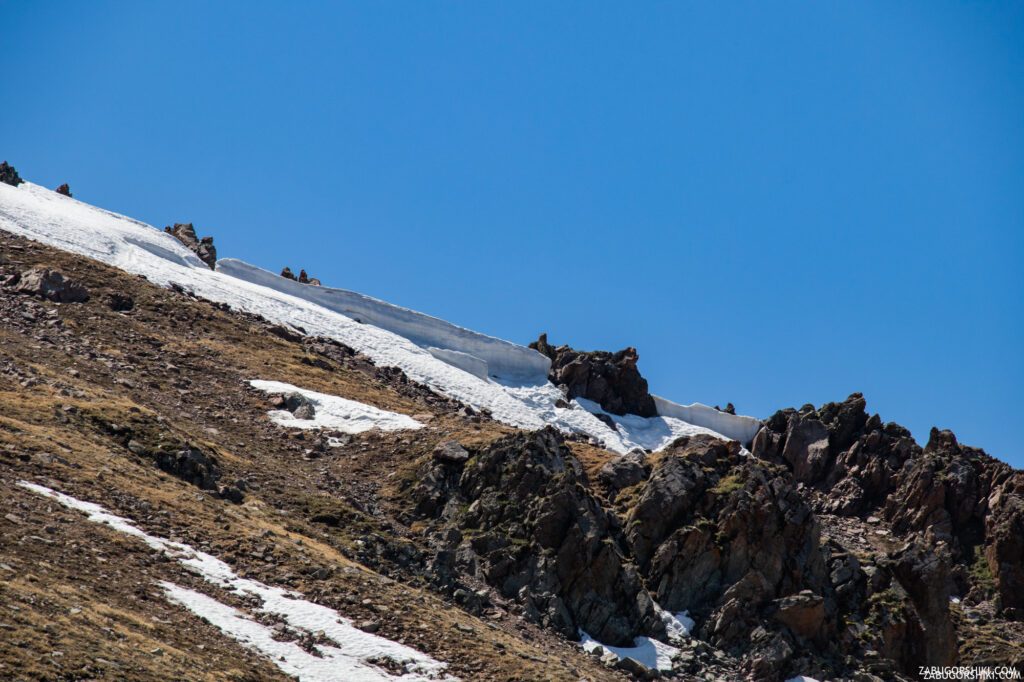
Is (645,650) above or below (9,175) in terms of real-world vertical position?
below

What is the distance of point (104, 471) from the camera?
30.1 metres

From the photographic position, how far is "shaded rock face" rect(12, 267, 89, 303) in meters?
51.2

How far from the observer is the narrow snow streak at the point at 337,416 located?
4578 cm

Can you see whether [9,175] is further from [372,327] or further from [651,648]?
[651,648]

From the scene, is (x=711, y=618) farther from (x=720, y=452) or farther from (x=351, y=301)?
(x=351, y=301)

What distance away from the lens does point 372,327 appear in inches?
2827

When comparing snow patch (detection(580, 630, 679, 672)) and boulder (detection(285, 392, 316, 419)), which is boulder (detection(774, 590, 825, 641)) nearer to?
snow patch (detection(580, 630, 679, 672))

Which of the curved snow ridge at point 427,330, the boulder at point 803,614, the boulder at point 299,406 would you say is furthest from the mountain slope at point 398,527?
the curved snow ridge at point 427,330

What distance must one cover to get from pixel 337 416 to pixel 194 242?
41010mm

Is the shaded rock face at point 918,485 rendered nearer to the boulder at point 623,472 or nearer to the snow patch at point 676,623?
the boulder at point 623,472

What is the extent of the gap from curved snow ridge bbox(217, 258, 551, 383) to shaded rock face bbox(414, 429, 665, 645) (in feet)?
112

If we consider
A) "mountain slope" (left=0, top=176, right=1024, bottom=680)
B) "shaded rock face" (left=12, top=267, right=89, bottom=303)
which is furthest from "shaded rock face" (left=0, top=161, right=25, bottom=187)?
"shaded rock face" (left=12, top=267, right=89, bottom=303)

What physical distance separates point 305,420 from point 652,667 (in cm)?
2011

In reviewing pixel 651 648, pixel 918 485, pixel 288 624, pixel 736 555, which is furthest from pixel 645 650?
pixel 918 485
